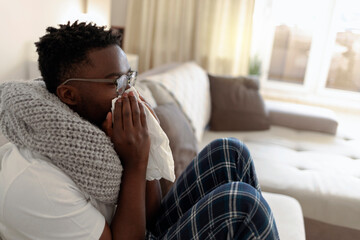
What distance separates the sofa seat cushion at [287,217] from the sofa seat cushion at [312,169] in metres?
0.22

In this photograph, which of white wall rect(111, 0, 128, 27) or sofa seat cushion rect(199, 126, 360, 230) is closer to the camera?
sofa seat cushion rect(199, 126, 360, 230)

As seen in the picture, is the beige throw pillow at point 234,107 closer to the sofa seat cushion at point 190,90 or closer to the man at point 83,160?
the sofa seat cushion at point 190,90

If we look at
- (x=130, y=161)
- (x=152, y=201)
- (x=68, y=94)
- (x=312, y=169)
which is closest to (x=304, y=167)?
(x=312, y=169)

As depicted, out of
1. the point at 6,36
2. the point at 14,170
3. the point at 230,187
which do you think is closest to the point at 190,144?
the point at 230,187

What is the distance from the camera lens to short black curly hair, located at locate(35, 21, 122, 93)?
894mm

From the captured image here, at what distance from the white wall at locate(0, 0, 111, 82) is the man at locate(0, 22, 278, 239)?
1453mm

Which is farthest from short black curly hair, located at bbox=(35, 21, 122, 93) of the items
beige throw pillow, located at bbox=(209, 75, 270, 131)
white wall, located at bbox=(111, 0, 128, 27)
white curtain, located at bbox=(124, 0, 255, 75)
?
white wall, located at bbox=(111, 0, 128, 27)

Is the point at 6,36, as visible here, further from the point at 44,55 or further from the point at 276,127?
the point at 276,127

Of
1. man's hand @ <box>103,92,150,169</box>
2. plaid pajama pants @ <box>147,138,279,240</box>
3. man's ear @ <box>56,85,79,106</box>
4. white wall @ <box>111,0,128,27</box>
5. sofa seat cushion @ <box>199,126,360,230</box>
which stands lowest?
sofa seat cushion @ <box>199,126,360,230</box>

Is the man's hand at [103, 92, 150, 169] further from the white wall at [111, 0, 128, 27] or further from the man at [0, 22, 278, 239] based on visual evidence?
the white wall at [111, 0, 128, 27]

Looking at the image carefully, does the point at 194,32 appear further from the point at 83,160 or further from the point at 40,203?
the point at 40,203

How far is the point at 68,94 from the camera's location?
92 cm

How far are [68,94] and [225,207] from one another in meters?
0.49

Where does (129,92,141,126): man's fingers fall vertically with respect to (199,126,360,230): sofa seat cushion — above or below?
above
